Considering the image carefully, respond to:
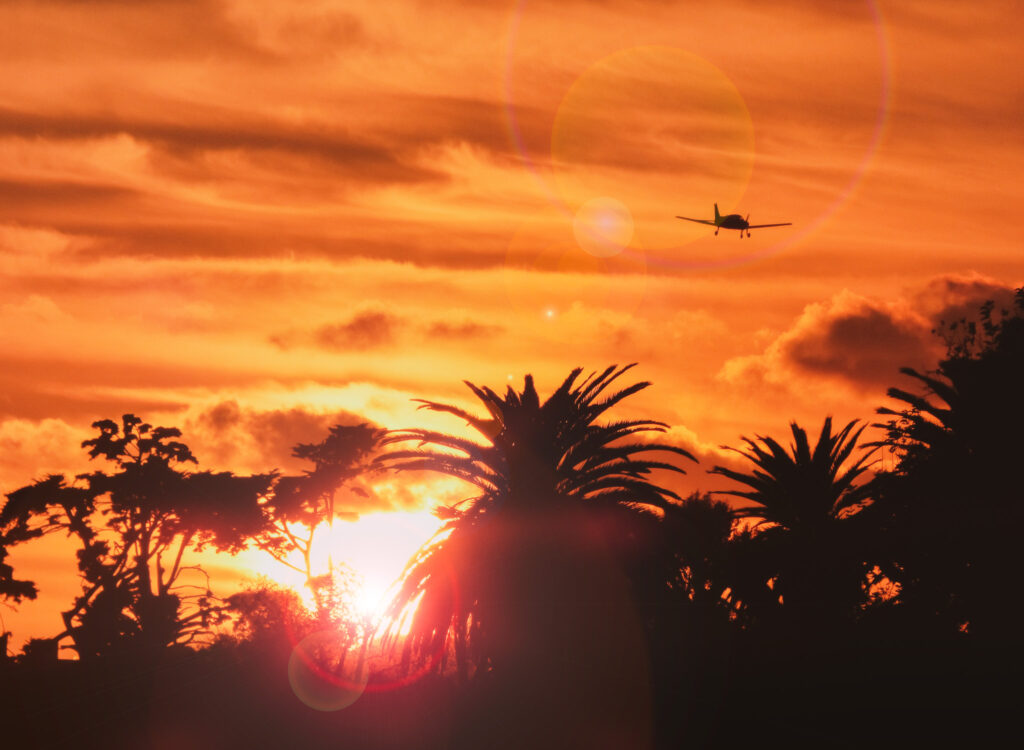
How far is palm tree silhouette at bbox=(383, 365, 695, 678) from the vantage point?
32.9m

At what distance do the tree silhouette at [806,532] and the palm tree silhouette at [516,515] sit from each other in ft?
40.9

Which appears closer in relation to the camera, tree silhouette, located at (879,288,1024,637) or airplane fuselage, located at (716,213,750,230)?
tree silhouette, located at (879,288,1024,637)

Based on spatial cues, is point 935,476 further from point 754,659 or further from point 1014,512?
point 754,659

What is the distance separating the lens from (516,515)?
34.0 meters

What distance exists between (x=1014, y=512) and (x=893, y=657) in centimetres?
648

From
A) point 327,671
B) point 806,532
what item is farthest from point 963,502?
point 327,671

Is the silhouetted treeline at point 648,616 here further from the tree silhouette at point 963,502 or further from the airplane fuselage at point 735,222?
the airplane fuselage at point 735,222

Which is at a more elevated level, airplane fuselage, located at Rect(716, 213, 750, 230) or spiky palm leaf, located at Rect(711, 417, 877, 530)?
airplane fuselage, located at Rect(716, 213, 750, 230)

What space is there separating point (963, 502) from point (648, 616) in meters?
11.1

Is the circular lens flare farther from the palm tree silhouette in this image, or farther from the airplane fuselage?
the airplane fuselage

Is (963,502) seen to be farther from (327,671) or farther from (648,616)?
(327,671)

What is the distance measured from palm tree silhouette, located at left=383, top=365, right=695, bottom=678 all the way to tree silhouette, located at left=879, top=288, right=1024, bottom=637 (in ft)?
33.0

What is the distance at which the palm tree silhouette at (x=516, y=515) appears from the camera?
32875 millimetres

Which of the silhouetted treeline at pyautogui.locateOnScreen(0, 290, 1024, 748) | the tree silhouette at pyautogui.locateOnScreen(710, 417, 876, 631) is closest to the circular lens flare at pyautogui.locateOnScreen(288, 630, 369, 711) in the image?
the silhouetted treeline at pyautogui.locateOnScreen(0, 290, 1024, 748)
